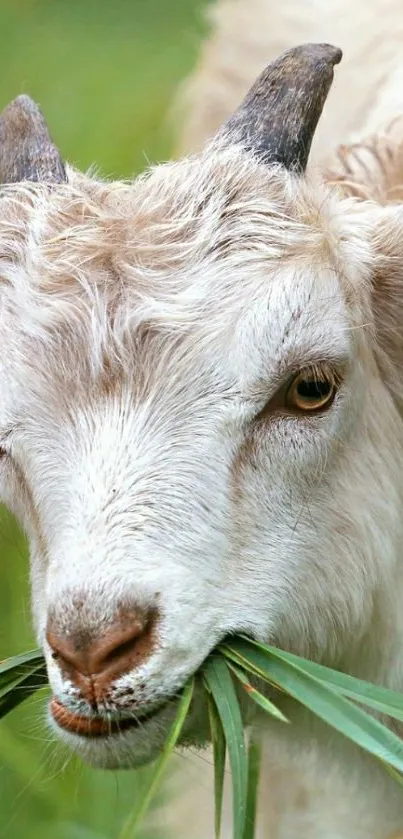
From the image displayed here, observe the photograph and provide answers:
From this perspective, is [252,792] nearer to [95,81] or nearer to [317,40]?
[317,40]

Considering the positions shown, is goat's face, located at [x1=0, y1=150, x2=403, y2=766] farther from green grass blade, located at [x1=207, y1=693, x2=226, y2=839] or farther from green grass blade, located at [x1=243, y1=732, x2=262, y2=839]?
green grass blade, located at [x1=243, y1=732, x2=262, y2=839]

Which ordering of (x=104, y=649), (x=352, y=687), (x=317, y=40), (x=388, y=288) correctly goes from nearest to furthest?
1. (x=104, y=649)
2. (x=352, y=687)
3. (x=388, y=288)
4. (x=317, y=40)

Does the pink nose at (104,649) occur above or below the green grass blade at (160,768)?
above

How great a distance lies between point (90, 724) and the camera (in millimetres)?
2783

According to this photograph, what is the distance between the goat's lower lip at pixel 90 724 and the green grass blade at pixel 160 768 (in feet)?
0.23

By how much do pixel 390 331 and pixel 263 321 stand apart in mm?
551

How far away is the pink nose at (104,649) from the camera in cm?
264

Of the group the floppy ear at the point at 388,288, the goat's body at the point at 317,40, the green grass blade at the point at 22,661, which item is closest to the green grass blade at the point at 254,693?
the green grass blade at the point at 22,661

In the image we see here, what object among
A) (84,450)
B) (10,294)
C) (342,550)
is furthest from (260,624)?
(10,294)

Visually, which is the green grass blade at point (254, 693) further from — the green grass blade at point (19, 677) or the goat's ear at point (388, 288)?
the goat's ear at point (388, 288)

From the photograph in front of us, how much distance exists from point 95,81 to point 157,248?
6714mm

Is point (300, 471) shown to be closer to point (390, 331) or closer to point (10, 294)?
point (390, 331)

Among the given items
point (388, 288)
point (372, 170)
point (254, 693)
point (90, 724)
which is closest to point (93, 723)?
point (90, 724)

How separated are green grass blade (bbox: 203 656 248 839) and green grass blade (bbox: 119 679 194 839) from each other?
6cm
